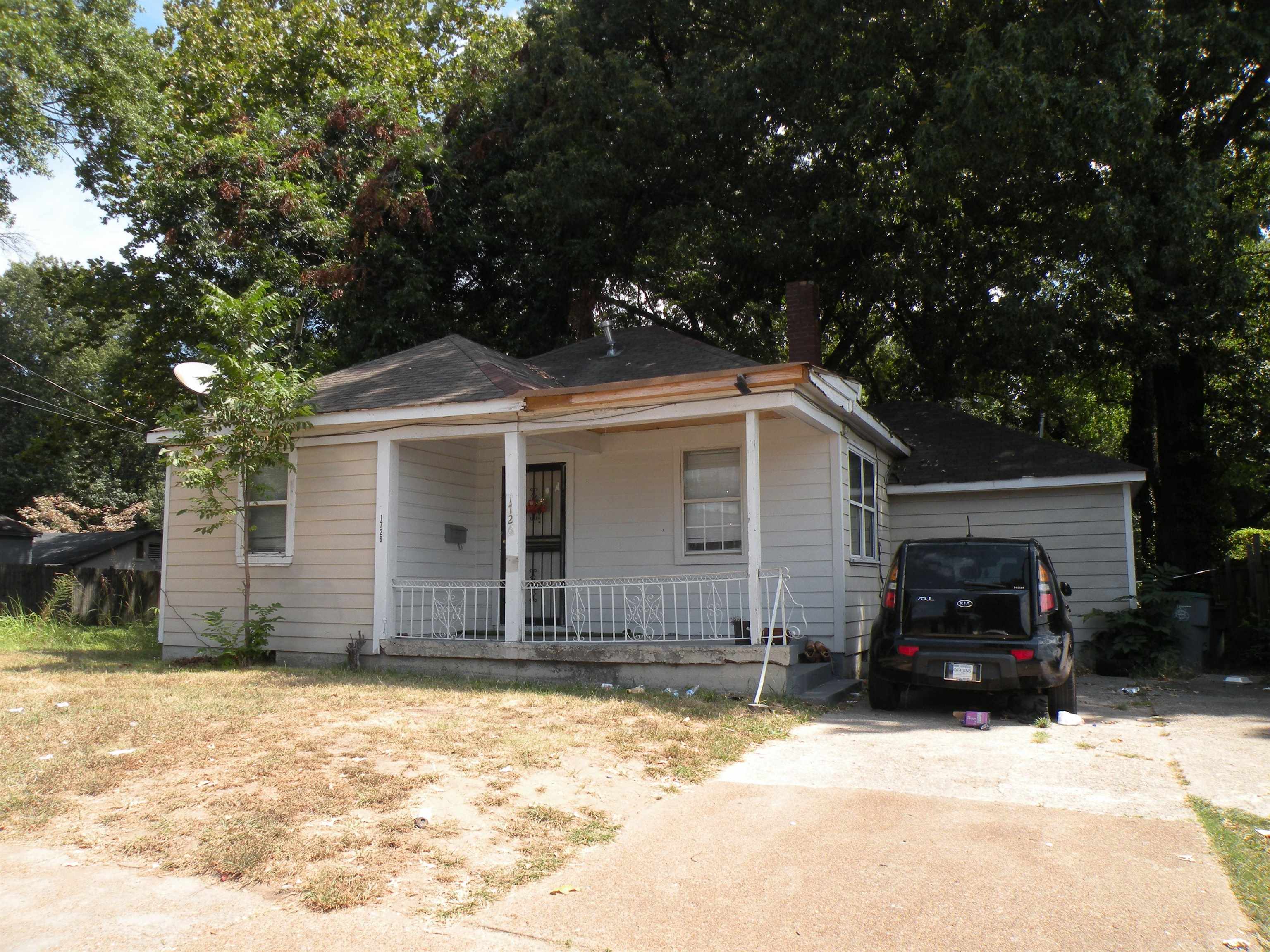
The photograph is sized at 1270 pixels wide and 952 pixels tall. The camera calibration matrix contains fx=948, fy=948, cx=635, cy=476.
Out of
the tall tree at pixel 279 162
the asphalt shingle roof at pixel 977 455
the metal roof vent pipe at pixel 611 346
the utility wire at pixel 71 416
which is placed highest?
the tall tree at pixel 279 162

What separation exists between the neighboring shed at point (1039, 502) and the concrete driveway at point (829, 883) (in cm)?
696

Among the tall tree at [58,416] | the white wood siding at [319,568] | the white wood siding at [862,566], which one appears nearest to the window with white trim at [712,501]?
the white wood siding at [862,566]

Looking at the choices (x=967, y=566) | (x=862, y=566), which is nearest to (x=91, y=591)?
(x=862, y=566)

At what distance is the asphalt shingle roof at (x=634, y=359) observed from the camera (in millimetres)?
12453

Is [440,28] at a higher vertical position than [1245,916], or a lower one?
higher

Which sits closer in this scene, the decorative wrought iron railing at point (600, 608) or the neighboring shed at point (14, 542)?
the decorative wrought iron railing at point (600, 608)

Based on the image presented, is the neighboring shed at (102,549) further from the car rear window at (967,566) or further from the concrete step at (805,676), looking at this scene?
the car rear window at (967,566)

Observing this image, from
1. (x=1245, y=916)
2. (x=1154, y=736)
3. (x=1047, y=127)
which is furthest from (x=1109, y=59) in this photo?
(x=1245, y=916)

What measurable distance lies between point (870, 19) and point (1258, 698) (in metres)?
10.8

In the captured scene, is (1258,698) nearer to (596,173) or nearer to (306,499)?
(306,499)

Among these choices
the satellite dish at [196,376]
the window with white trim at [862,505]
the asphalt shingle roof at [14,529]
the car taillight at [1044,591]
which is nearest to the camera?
the car taillight at [1044,591]

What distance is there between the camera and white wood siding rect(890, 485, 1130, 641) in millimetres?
12852

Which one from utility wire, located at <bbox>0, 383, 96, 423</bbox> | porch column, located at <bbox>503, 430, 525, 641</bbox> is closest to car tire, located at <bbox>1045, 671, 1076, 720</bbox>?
porch column, located at <bbox>503, 430, 525, 641</bbox>

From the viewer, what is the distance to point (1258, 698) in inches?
379
